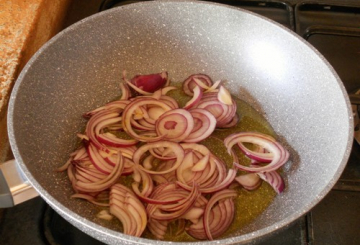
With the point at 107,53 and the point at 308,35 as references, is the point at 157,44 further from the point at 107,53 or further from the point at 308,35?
the point at 308,35

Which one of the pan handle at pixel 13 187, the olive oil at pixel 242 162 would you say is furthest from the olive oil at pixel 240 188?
the pan handle at pixel 13 187

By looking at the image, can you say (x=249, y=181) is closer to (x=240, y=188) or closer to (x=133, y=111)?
(x=240, y=188)

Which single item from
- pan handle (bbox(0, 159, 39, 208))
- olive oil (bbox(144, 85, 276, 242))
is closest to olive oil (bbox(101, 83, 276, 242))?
olive oil (bbox(144, 85, 276, 242))

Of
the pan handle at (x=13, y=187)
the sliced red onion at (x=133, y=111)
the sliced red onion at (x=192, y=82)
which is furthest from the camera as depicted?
the sliced red onion at (x=192, y=82)

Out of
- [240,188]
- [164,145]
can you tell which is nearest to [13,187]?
[164,145]

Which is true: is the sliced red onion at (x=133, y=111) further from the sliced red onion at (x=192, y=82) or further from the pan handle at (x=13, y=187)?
the pan handle at (x=13, y=187)

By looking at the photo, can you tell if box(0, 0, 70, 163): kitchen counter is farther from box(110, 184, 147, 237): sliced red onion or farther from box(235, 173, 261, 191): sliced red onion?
box(235, 173, 261, 191): sliced red onion
